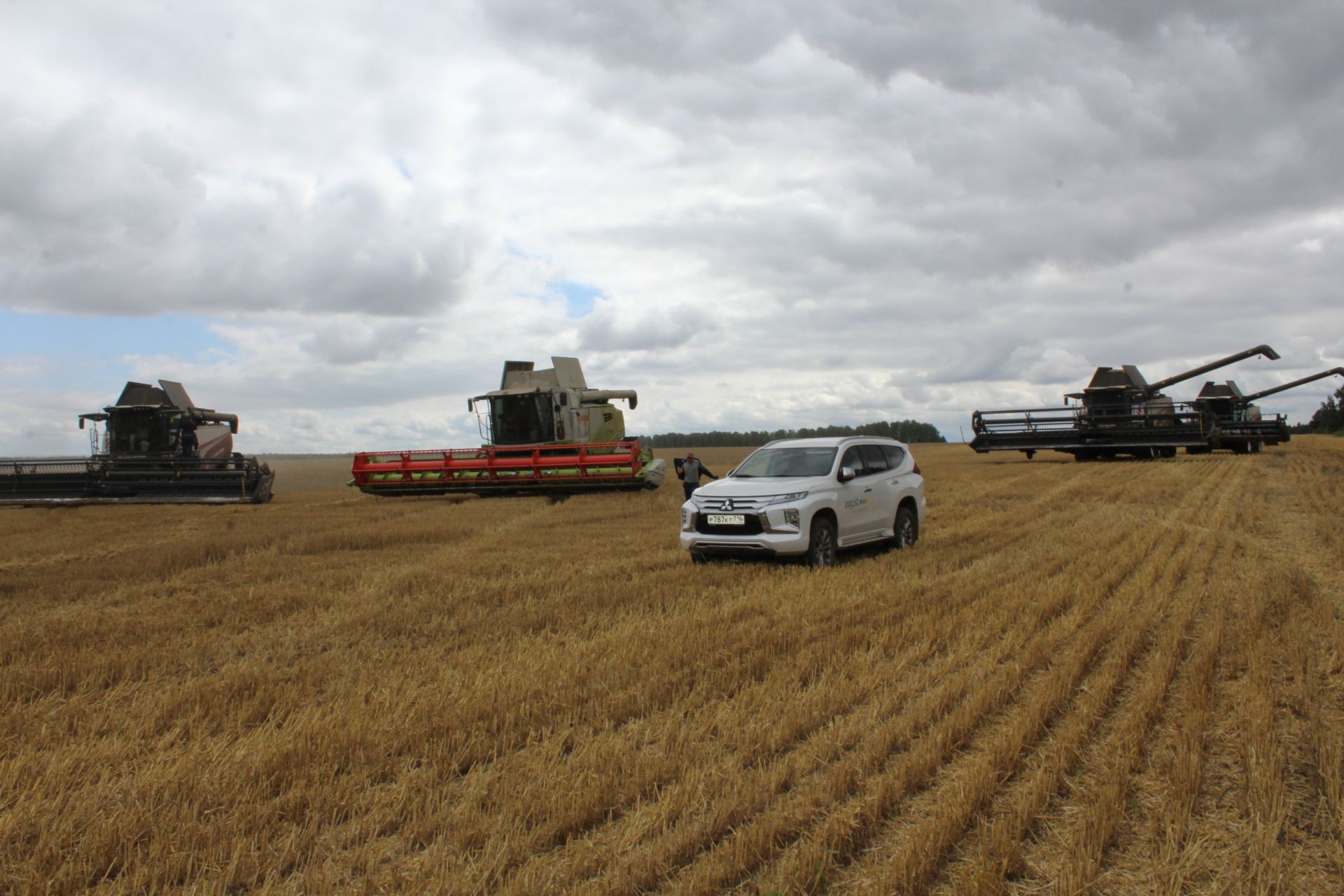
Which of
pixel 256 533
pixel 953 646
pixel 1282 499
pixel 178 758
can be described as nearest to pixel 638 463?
pixel 256 533

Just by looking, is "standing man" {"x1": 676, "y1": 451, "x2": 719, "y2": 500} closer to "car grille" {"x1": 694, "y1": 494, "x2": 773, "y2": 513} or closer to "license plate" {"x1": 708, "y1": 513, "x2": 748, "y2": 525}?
"car grille" {"x1": 694, "y1": 494, "x2": 773, "y2": 513}

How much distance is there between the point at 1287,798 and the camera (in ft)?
12.8

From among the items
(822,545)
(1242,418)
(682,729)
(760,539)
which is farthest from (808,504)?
(1242,418)

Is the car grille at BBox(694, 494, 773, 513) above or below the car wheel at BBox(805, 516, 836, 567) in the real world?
above

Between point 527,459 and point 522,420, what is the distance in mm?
2193

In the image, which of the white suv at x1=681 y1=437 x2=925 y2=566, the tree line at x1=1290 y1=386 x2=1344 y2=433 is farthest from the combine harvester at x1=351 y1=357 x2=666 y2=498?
the tree line at x1=1290 y1=386 x2=1344 y2=433

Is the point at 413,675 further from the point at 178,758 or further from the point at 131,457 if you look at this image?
the point at 131,457

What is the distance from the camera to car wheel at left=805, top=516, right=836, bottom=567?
34.6ft

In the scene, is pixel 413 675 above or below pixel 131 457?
below

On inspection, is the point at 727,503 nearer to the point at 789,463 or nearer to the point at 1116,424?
the point at 789,463

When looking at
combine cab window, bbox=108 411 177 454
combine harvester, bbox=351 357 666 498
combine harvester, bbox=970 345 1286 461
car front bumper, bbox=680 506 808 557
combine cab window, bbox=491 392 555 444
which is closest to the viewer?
car front bumper, bbox=680 506 808 557

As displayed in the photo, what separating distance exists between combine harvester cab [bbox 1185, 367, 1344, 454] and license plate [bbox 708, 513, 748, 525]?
36.1 metres

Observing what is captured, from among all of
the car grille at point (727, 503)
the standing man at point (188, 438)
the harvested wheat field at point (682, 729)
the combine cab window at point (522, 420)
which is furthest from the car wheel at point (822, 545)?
the standing man at point (188, 438)

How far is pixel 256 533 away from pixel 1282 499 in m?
19.3
